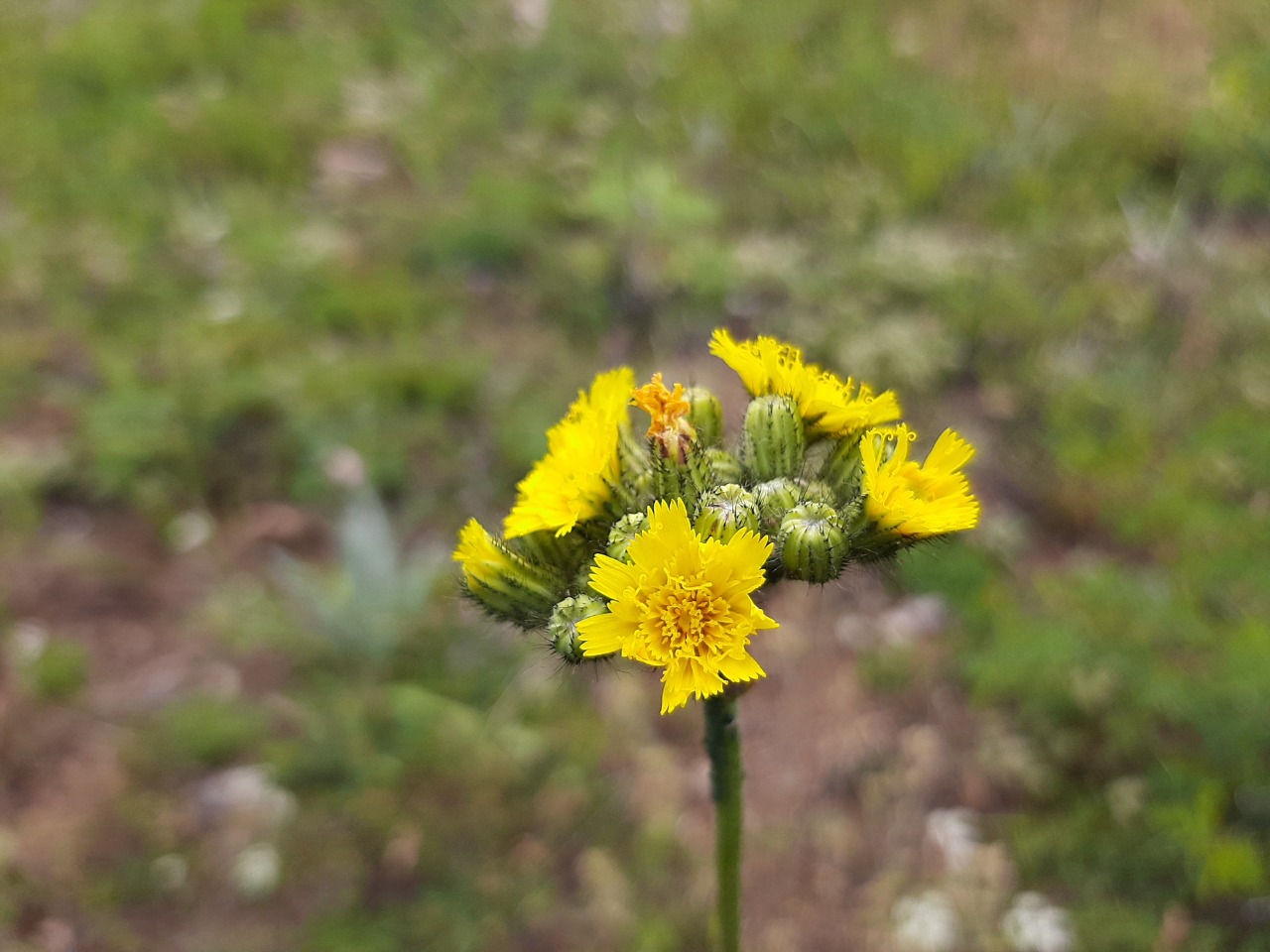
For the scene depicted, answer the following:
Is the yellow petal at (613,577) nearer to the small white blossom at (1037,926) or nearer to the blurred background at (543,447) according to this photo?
the blurred background at (543,447)

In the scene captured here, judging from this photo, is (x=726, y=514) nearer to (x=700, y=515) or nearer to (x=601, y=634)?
(x=700, y=515)

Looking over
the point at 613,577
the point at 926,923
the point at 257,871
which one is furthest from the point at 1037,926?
the point at 257,871

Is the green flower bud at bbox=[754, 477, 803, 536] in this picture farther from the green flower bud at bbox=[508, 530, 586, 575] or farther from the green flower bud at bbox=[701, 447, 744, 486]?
the green flower bud at bbox=[508, 530, 586, 575]

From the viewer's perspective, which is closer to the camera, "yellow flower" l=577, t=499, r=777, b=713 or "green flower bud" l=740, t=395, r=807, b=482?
"yellow flower" l=577, t=499, r=777, b=713

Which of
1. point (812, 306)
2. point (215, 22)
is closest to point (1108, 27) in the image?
point (812, 306)

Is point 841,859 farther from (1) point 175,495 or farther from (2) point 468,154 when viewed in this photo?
(2) point 468,154

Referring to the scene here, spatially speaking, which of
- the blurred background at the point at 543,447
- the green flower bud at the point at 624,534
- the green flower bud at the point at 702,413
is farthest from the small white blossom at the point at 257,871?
the green flower bud at the point at 702,413

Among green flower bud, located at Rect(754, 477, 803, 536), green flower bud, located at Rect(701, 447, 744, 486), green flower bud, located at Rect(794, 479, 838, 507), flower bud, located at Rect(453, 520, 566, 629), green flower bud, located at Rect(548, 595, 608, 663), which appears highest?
green flower bud, located at Rect(701, 447, 744, 486)

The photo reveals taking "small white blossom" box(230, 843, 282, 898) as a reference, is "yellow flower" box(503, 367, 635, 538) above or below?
above

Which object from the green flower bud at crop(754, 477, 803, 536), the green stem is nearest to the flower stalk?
the green stem
